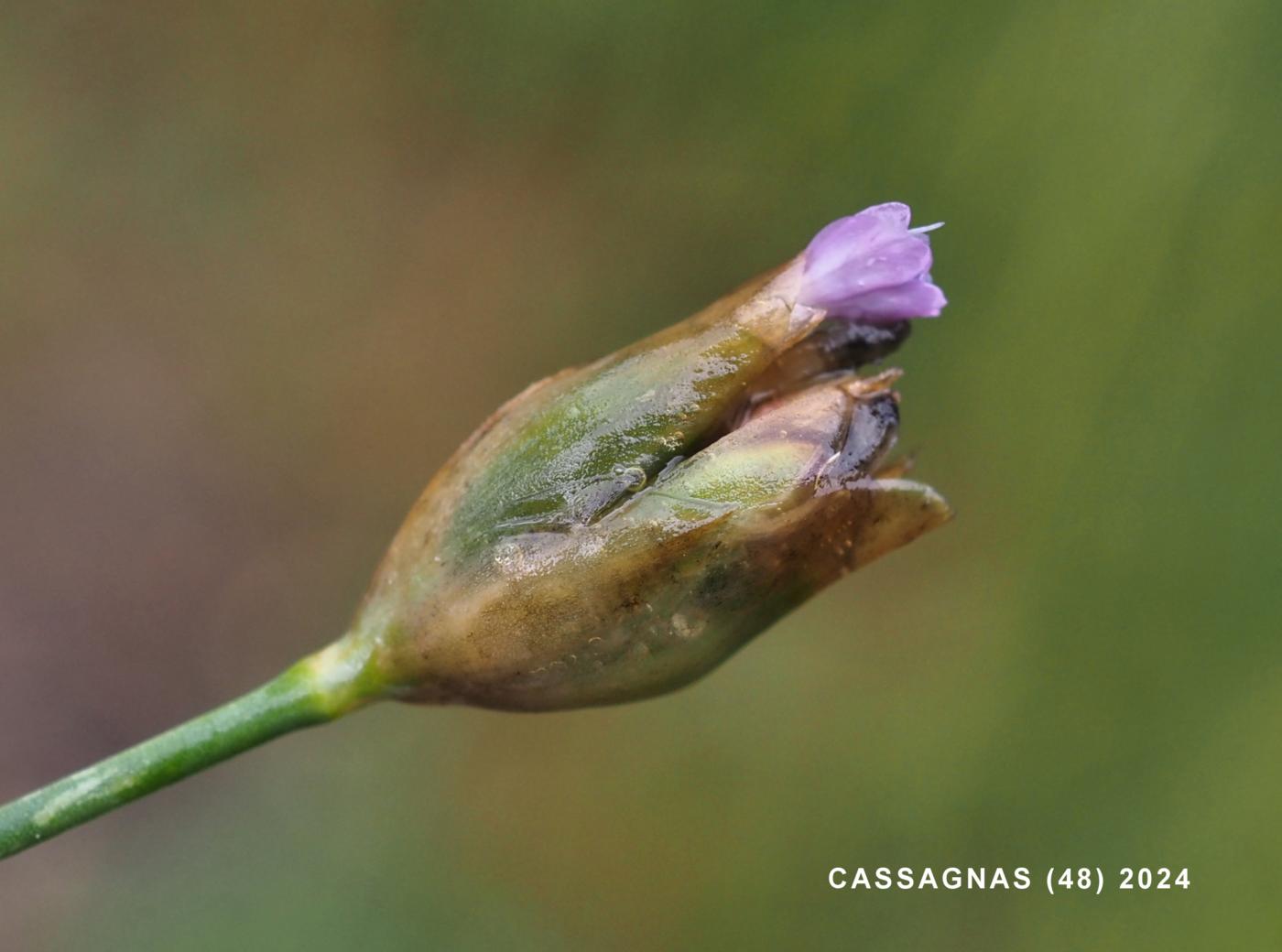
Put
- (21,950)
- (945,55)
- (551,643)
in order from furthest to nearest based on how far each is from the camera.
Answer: (21,950)
(945,55)
(551,643)

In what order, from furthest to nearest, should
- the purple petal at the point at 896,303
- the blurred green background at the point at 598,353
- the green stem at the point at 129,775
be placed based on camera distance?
the blurred green background at the point at 598,353 → the purple petal at the point at 896,303 → the green stem at the point at 129,775

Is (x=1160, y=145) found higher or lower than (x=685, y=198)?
lower

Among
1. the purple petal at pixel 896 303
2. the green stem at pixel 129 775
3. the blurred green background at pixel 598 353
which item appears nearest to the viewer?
the green stem at pixel 129 775

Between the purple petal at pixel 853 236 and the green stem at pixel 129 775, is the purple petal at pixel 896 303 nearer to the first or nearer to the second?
the purple petal at pixel 853 236

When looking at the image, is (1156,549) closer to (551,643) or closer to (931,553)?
(931,553)

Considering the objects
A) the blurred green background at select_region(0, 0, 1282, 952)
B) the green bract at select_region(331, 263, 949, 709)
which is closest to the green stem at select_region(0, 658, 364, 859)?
the green bract at select_region(331, 263, 949, 709)

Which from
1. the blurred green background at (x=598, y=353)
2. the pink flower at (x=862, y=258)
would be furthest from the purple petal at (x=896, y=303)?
the blurred green background at (x=598, y=353)

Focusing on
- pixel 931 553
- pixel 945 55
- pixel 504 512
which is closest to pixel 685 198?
pixel 945 55
